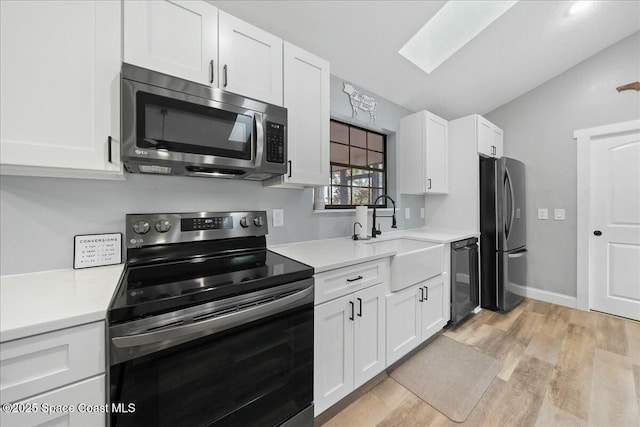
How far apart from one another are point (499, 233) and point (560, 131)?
60.8 inches

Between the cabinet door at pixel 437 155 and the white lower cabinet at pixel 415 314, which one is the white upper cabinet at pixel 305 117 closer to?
the white lower cabinet at pixel 415 314

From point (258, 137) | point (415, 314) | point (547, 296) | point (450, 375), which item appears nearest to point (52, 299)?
point (258, 137)

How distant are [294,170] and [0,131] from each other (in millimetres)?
1188

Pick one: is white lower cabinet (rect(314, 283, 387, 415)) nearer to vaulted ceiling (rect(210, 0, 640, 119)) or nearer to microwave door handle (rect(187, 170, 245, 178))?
microwave door handle (rect(187, 170, 245, 178))

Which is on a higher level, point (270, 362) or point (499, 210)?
point (499, 210)

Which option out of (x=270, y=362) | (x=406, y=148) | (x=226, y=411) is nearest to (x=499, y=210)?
(x=406, y=148)

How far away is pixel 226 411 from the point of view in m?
0.96

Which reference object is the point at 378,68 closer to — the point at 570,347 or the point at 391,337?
the point at 391,337

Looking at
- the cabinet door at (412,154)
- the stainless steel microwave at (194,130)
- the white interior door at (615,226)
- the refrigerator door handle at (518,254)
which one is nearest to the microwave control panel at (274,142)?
the stainless steel microwave at (194,130)

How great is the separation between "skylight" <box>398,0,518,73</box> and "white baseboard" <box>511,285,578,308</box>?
2.69 m

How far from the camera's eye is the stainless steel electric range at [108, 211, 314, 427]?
783 mm

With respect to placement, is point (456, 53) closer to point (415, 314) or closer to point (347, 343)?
→ point (415, 314)

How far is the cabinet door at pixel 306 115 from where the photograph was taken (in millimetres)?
1552

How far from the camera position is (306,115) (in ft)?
5.35
